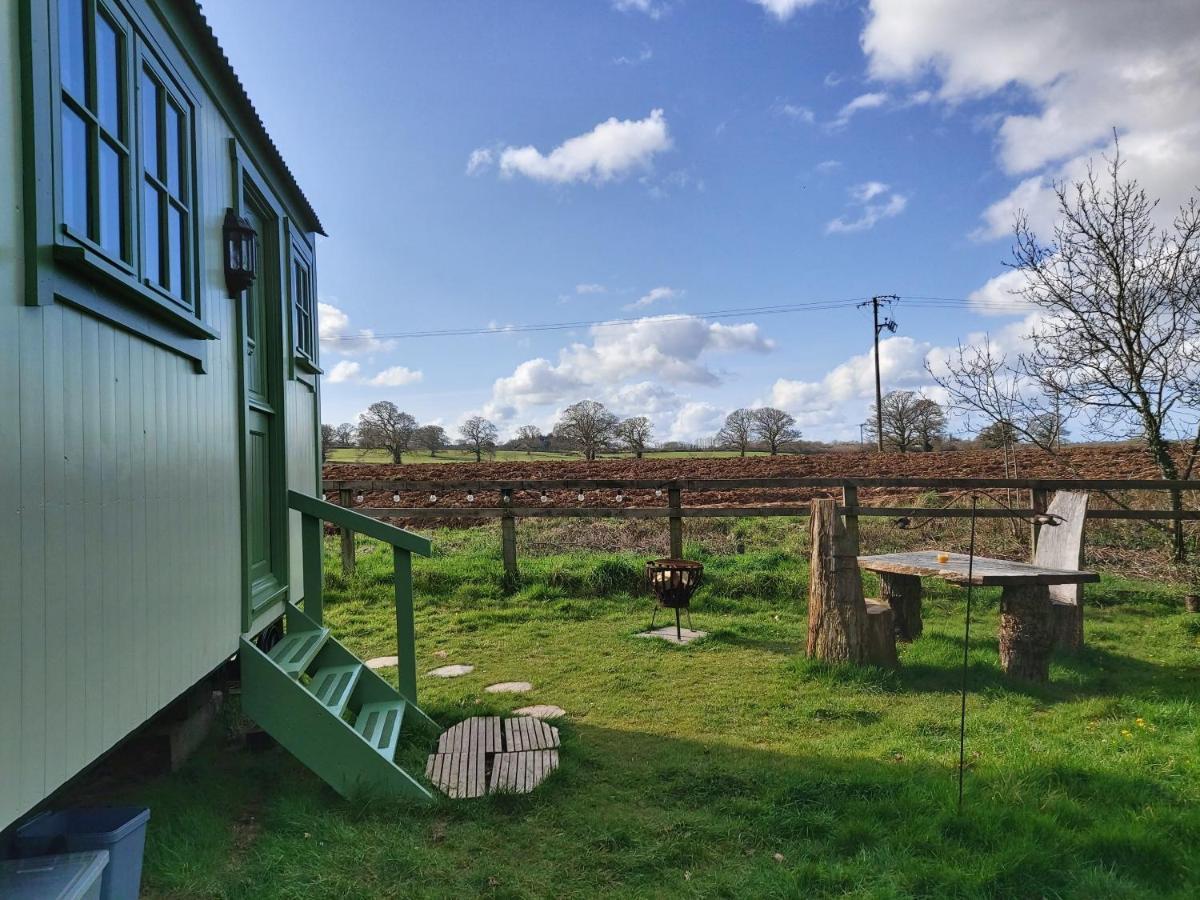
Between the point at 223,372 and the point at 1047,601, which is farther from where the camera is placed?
the point at 1047,601

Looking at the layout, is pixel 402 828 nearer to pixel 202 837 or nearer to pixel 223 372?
pixel 202 837

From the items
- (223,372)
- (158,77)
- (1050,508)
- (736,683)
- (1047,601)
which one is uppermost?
(158,77)

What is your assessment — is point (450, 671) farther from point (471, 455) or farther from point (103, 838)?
point (471, 455)

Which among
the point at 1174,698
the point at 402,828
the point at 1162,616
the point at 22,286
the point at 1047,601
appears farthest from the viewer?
the point at 1162,616

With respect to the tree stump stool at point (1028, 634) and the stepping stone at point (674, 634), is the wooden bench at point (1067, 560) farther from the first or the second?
the stepping stone at point (674, 634)

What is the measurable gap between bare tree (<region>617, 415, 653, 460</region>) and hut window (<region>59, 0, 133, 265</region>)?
37245mm

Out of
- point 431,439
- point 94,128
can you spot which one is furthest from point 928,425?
point 94,128

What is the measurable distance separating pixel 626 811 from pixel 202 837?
5.71 ft

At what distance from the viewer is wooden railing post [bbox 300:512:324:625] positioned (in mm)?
5318

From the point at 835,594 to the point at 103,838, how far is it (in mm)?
4378

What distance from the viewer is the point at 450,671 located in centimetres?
583

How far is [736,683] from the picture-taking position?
537 centimetres

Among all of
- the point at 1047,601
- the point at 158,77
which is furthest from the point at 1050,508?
the point at 158,77

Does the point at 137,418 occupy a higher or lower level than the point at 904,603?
higher
